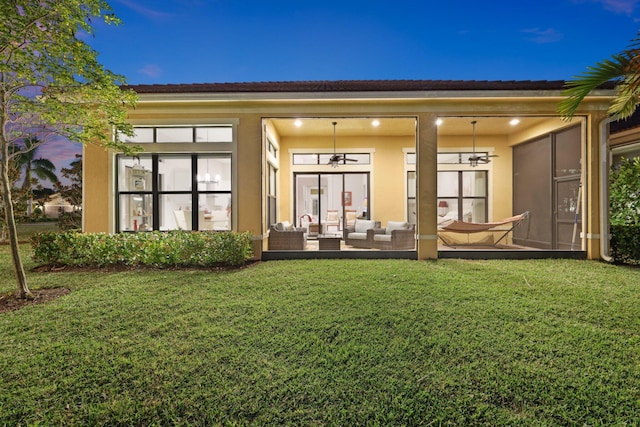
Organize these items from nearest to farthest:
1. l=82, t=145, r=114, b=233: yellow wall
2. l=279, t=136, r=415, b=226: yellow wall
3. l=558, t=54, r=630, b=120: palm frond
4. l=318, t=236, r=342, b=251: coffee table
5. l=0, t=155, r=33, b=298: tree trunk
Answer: l=558, t=54, r=630, b=120: palm frond < l=0, t=155, r=33, b=298: tree trunk < l=82, t=145, r=114, b=233: yellow wall < l=318, t=236, r=342, b=251: coffee table < l=279, t=136, r=415, b=226: yellow wall

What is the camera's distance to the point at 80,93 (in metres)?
4.23

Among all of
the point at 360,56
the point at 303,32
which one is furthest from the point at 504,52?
the point at 303,32

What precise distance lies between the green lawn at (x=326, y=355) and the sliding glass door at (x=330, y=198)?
18.7ft

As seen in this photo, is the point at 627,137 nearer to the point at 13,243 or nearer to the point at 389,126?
the point at 389,126

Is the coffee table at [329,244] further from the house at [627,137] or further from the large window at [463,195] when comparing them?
the house at [627,137]

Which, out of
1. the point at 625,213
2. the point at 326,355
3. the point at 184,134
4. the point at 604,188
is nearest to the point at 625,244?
the point at 625,213

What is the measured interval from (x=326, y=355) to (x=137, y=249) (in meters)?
4.37

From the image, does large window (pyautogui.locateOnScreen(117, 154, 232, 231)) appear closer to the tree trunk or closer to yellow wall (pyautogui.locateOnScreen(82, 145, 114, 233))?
yellow wall (pyautogui.locateOnScreen(82, 145, 114, 233))

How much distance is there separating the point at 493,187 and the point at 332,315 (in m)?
7.92

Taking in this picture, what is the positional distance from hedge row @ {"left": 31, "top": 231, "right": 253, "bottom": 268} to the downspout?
6763 mm

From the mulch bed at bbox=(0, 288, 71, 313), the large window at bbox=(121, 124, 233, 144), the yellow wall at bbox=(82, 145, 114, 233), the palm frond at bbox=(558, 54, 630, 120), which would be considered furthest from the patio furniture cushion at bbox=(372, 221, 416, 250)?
the mulch bed at bbox=(0, 288, 71, 313)

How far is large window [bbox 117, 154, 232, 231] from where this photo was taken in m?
6.23

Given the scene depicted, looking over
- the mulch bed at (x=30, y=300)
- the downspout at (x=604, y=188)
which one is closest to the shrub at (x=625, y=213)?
the downspout at (x=604, y=188)

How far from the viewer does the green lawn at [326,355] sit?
2.04 m
